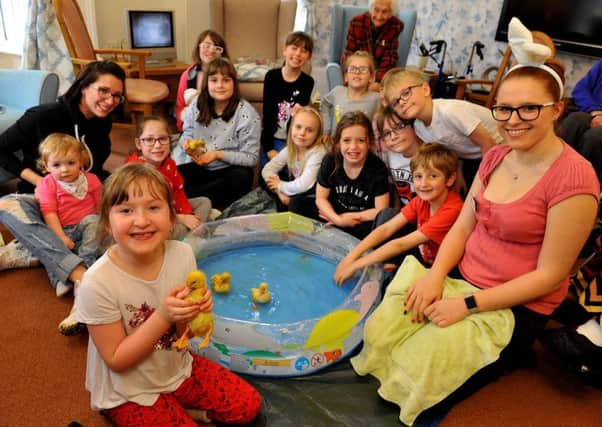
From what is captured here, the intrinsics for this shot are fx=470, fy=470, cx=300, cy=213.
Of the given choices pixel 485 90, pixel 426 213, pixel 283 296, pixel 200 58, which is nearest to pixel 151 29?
pixel 200 58

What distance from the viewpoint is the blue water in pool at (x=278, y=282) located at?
1.79 meters

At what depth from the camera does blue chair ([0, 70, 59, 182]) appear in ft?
8.99

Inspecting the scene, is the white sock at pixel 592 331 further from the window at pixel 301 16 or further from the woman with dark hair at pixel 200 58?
the window at pixel 301 16

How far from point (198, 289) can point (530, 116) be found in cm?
96

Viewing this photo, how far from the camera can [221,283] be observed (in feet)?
6.10

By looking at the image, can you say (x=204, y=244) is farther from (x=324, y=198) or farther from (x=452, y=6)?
(x=452, y=6)

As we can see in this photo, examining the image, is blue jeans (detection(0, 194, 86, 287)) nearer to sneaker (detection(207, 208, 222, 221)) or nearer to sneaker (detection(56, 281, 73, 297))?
sneaker (detection(56, 281, 73, 297))

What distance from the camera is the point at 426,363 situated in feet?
4.36

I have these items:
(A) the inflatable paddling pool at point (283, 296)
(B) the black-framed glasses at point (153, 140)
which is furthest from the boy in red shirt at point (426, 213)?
(B) the black-framed glasses at point (153, 140)

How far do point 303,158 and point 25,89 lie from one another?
172 cm

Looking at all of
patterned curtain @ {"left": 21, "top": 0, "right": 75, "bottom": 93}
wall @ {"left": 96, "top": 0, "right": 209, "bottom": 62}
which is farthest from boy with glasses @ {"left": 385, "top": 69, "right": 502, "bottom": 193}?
wall @ {"left": 96, "top": 0, "right": 209, "bottom": 62}

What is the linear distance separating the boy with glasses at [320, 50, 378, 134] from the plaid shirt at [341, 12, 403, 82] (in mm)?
696

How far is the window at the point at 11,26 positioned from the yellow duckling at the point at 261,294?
11.5ft

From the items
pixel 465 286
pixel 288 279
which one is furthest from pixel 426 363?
pixel 288 279
